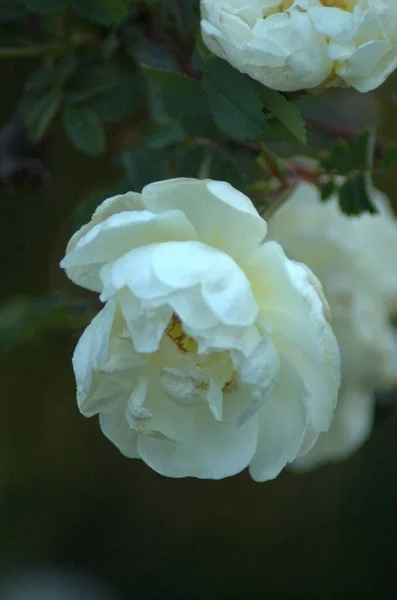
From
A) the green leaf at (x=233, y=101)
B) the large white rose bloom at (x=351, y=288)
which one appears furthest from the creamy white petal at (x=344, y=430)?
the green leaf at (x=233, y=101)

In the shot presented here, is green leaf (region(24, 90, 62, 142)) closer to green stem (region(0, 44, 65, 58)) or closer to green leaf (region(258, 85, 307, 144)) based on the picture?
green stem (region(0, 44, 65, 58))

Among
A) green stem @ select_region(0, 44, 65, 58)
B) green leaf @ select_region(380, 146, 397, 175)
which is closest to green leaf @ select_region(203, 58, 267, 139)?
green leaf @ select_region(380, 146, 397, 175)

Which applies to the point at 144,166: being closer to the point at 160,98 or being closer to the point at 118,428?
the point at 160,98

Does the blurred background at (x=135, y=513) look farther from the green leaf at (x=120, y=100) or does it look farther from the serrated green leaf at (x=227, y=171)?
the serrated green leaf at (x=227, y=171)

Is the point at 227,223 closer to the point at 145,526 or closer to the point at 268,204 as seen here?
the point at 268,204

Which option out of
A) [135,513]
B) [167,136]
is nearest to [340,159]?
[167,136]

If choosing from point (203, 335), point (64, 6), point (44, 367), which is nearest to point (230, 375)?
point (203, 335)
